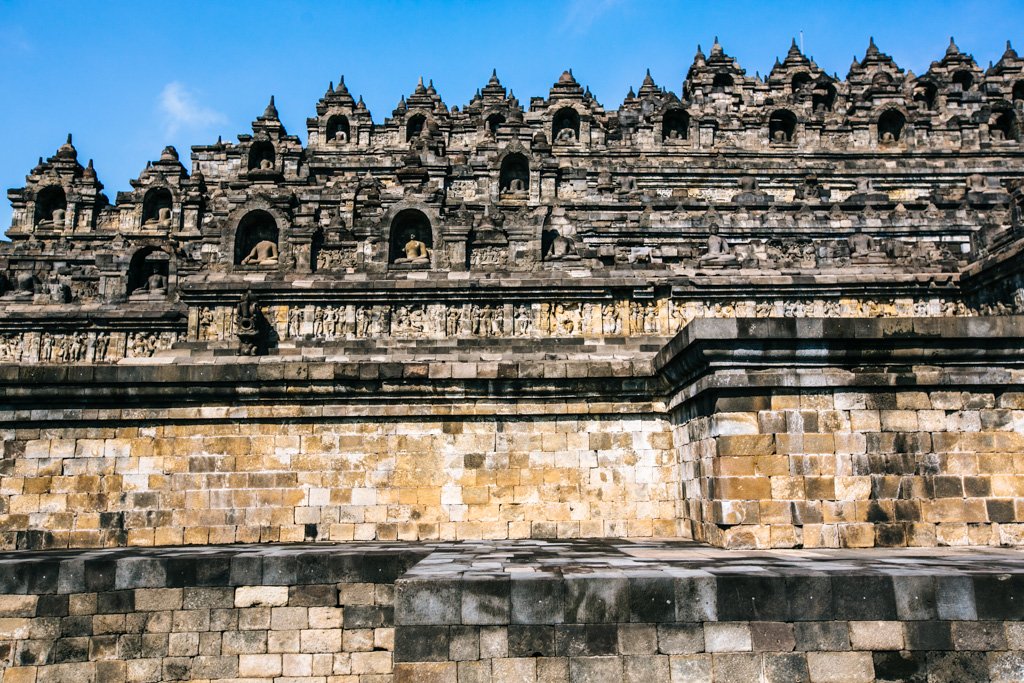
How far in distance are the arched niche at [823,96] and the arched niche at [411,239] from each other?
25.5 metres

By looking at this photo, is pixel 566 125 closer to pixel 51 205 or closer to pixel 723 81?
pixel 723 81

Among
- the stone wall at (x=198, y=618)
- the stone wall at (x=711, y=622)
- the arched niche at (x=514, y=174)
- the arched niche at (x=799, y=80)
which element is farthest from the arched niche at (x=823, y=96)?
the stone wall at (x=198, y=618)

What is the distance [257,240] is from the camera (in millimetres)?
22672

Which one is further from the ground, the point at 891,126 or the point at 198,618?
the point at 891,126

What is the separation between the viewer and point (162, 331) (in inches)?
914

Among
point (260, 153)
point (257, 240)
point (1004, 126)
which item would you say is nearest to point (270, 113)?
point (260, 153)

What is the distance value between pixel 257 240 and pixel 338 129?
18.3m

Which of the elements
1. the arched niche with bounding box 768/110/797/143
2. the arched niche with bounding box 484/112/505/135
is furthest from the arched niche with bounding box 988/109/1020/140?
the arched niche with bounding box 484/112/505/135

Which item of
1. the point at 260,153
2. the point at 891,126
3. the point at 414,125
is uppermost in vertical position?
the point at 414,125

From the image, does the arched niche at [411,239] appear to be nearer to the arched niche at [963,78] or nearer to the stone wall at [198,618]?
the stone wall at [198,618]

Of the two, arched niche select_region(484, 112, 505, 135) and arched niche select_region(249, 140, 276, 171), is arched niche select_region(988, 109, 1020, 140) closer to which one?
arched niche select_region(484, 112, 505, 135)

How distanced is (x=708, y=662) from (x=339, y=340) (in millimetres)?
14194

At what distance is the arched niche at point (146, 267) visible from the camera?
25.9 m

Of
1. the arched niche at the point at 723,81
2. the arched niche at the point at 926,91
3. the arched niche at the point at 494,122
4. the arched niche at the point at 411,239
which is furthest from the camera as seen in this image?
the arched niche at the point at 926,91
